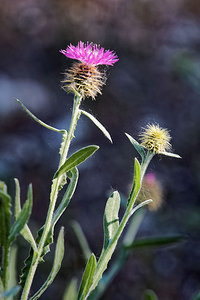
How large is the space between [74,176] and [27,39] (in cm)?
323

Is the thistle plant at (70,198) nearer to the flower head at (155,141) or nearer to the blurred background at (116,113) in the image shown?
the flower head at (155,141)

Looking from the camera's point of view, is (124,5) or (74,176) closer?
(74,176)

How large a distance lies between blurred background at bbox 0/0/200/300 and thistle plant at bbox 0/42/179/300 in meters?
1.50

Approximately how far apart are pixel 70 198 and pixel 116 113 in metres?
2.67

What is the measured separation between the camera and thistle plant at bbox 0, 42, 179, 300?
62 centimetres

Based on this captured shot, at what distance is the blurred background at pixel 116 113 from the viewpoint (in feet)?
8.63

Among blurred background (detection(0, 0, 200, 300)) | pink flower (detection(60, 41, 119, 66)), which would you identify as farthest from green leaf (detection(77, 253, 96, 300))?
blurred background (detection(0, 0, 200, 300))

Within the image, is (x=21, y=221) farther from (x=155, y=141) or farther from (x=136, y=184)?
(x=155, y=141)

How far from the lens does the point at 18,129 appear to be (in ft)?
10.9

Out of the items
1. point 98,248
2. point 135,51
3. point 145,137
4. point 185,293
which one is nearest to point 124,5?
point 135,51

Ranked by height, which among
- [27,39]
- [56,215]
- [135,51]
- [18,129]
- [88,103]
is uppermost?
[135,51]

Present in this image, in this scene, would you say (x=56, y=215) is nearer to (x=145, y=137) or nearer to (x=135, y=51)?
(x=145, y=137)

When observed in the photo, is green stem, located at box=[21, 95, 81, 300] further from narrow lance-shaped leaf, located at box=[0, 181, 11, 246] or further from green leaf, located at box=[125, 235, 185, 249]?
green leaf, located at box=[125, 235, 185, 249]

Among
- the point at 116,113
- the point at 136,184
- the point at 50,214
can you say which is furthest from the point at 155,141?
the point at 116,113
